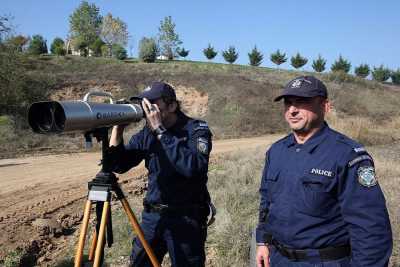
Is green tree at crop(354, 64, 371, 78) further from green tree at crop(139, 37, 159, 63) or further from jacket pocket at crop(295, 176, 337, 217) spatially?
jacket pocket at crop(295, 176, 337, 217)

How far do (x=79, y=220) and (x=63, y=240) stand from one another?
0.84 meters

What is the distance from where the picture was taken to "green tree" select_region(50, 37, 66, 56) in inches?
1555

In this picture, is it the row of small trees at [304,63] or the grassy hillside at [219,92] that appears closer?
the grassy hillside at [219,92]

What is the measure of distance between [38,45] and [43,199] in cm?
3421

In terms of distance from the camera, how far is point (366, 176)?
89.7 inches

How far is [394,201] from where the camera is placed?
649 centimetres

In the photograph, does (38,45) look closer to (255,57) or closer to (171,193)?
(255,57)

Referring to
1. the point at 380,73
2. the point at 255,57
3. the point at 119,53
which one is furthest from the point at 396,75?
the point at 119,53

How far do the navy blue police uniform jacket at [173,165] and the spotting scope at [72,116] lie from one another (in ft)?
1.45

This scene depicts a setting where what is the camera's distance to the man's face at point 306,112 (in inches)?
100

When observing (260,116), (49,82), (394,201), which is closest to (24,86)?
(49,82)

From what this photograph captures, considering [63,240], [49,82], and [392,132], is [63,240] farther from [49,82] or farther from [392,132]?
[49,82]

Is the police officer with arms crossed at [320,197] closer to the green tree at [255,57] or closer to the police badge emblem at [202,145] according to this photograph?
the police badge emblem at [202,145]

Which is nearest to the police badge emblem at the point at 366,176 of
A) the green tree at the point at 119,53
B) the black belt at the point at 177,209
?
the black belt at the point at 177,209
